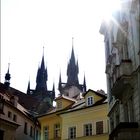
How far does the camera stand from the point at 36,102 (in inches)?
3396

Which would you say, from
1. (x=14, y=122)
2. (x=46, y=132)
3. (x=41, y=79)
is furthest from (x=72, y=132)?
(x=41, y=79)

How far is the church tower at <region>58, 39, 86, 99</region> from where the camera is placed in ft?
313

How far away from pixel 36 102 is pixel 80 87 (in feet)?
55.4

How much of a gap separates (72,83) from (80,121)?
62173 mm

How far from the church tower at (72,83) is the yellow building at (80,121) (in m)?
55.8

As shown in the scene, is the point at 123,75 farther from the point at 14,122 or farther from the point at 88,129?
the point at 14,122

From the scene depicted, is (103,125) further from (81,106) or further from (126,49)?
(126,49)

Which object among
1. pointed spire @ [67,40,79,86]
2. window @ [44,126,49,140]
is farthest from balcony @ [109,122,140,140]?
pointed spire @ [67,40,79,86]

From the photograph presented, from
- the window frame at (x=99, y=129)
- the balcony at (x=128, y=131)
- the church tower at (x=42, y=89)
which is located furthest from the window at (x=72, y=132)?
the church tower at (x=42, y=89)

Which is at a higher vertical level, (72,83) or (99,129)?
(72,83)

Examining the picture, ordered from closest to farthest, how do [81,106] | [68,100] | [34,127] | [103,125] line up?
[103,125] < [81,106] < [68,100] < [34,127]

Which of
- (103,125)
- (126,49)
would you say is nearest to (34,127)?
(103,125)

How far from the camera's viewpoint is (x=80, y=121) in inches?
1345

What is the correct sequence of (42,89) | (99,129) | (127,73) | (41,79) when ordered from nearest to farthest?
(127,73)
(99,129)
(42,89)
(41,79)
